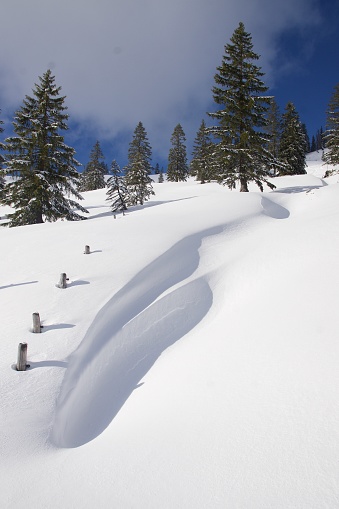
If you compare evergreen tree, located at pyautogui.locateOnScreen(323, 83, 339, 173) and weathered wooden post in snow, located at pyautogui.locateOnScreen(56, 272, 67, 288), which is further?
evergreen tree, located at pyautogui.locateOnScreen(323, 83, 339, 173)

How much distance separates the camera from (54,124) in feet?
69.4

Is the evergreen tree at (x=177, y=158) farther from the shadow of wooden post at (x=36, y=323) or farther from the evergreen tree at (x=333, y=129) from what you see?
the shadow of wooden post at (x=36, y=323)

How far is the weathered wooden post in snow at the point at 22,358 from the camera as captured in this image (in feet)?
18.2

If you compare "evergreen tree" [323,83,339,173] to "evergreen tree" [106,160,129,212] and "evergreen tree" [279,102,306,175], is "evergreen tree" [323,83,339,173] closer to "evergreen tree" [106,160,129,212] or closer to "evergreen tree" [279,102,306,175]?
"evergreen tree" [279,102,306,175]

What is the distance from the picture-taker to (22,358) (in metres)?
5.58

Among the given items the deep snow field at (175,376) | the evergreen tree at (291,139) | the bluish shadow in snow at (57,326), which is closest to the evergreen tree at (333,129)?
the evergreen tree at (291,139)

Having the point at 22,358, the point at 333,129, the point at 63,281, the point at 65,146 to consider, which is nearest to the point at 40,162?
the point at 65,146

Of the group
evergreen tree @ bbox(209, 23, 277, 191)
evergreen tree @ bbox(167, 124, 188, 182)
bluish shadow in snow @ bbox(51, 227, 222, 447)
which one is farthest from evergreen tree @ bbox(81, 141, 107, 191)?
bluish shadow in snow @ bbox(51, 227, 222, 447)

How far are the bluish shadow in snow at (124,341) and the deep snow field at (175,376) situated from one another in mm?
35

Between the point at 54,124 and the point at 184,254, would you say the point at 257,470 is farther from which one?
the point at 54,124

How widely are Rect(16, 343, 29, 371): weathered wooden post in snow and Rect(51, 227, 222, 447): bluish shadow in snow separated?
0.89m

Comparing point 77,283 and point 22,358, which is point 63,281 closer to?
point 77,283

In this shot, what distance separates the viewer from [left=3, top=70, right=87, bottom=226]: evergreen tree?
20.5m

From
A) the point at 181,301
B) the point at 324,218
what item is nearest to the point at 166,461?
the point at 181,301
